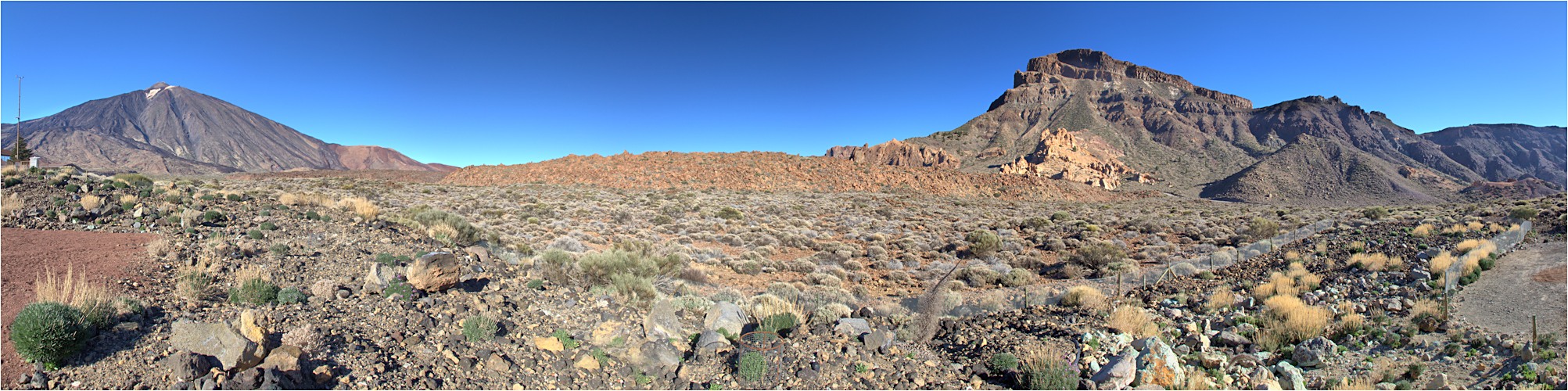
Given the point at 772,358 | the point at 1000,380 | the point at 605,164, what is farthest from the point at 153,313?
the point at 605,164

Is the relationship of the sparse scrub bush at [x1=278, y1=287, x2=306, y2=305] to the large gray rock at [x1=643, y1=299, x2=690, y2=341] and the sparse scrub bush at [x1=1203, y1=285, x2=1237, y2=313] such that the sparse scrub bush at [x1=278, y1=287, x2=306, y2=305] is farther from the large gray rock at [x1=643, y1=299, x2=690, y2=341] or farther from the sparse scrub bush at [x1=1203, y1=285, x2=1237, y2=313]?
the sparse scrub bush at [x1=1203, y1=285, x2=1237, y2=313]

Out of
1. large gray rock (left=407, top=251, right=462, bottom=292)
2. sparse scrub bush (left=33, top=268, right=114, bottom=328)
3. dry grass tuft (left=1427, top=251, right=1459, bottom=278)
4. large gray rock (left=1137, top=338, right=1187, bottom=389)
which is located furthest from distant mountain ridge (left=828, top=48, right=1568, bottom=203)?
sparse scrub bush (left=33, top=268, right=114, bottom=328)

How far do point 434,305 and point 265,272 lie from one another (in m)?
2.73

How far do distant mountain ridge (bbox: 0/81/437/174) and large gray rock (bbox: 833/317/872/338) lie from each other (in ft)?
575

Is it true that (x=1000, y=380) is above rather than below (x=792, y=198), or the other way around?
below

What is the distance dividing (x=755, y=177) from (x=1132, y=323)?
3286 centimetres

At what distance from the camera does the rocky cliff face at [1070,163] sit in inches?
2707

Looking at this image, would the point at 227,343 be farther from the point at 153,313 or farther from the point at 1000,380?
the point at 1000,380

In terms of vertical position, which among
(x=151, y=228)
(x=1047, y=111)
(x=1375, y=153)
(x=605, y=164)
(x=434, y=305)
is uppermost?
(x=1047, y=111)

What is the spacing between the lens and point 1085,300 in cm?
923

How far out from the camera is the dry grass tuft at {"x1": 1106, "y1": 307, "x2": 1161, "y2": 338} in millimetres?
7549

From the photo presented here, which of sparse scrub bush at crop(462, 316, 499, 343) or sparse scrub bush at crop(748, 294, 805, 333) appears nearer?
sparse scrub bush at crop(462, 316, 499, 343)

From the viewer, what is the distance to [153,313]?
214 inches

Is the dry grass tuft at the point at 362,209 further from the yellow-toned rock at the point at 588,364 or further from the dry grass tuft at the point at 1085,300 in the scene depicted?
the dry grass tuft at the point at 1085,300
